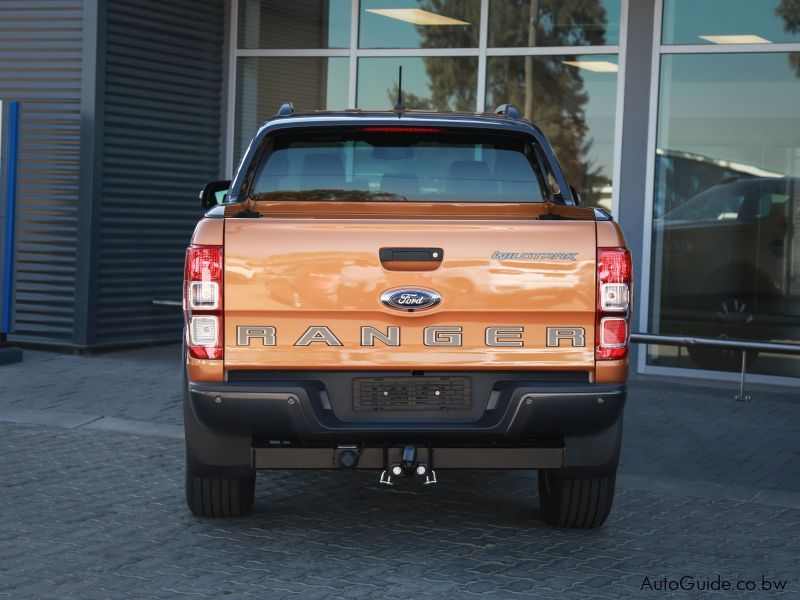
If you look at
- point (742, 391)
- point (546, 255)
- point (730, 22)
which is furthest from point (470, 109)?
point (546, 255)

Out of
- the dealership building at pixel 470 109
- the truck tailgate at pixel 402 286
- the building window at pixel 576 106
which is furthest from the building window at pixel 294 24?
the truck tailgate at pixel 402 286

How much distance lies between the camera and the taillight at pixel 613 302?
205 inches

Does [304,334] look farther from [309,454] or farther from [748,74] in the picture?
[748,74]

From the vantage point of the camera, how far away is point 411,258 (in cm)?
520

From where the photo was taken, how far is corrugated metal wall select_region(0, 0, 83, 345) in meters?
12.0

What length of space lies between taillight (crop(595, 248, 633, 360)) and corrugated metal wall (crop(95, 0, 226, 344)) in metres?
7.68

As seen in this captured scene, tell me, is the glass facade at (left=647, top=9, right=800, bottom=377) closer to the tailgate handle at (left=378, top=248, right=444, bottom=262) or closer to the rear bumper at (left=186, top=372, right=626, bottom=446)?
the rear bumper at (left=186, top=372, right=626, bottom=446)

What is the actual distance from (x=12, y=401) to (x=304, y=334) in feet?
16.2

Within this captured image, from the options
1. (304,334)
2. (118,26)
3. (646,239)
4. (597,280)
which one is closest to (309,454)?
(304,334)

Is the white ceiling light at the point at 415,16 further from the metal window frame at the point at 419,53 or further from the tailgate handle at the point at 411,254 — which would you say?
the tailgate handle at the point at 411,254

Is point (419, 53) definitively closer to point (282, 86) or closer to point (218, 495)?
point (282, 86)

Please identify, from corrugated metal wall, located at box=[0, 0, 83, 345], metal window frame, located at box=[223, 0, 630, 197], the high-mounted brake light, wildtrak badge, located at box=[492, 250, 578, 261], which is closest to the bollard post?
metal window frame, located at box=[223, 0, 630, 197]

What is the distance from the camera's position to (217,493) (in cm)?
598

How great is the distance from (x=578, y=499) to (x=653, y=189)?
248 inches
